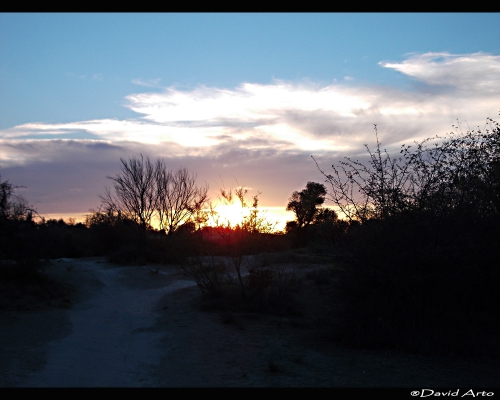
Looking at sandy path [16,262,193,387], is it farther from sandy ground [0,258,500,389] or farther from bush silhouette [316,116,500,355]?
bush silhouette [316,116,500,355]

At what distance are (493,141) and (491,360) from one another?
5.16 m

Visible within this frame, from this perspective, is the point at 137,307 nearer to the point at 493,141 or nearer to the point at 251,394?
the point at 251,394

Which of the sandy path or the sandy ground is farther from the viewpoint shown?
the sandy path

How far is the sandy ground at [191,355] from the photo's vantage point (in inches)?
311

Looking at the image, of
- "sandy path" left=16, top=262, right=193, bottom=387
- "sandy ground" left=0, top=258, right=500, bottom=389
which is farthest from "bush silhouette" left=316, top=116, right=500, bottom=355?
"sandy path" left=16, top=262, right=193, bottom=387

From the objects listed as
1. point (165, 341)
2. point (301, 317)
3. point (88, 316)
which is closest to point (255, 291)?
point (301, 317)

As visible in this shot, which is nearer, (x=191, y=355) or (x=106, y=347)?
(x=191, y=355)

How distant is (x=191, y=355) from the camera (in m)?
9.69

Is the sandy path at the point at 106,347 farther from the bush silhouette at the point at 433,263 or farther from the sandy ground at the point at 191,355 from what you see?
the bush silhouette at the point at 433,263

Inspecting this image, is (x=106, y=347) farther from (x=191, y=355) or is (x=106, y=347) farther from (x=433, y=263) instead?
(x=433, y=263)

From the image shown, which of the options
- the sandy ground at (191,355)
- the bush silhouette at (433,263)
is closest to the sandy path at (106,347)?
the sandy ground at (191,355)

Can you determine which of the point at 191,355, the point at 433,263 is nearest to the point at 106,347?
the point at 191,355

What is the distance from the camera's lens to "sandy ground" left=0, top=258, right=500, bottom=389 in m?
7.89

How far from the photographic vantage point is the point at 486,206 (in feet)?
34.6
